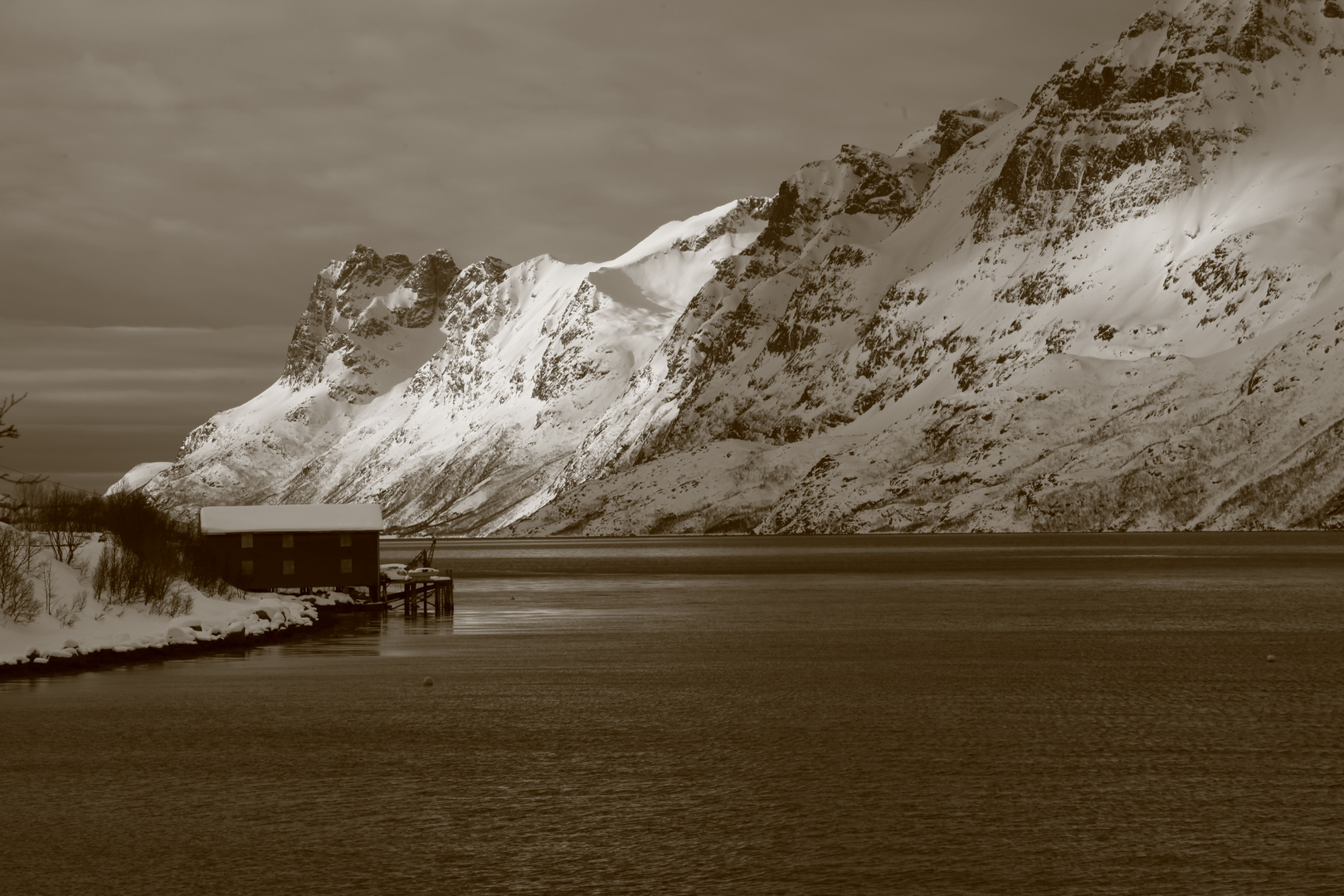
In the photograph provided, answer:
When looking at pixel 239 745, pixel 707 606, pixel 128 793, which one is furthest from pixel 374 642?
pixel 128 793

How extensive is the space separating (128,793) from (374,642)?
172ft

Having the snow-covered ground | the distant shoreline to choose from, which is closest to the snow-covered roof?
the snow-covered ground

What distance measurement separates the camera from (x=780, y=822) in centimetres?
3353

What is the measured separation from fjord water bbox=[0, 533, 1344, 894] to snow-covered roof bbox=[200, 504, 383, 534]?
133 ft

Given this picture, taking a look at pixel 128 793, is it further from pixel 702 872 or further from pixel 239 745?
pixel 702 872

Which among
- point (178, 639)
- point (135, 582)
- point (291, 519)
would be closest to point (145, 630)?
point (178, 639)

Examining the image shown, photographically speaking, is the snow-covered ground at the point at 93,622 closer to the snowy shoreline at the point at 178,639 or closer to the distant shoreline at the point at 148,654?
the snowy shoreline at the point at 178,639

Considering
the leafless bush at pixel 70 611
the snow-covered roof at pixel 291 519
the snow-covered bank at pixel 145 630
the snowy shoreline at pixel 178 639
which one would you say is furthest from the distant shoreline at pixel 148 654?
the snow-covered roof at pixel 291 519

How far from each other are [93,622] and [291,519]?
39571 mm

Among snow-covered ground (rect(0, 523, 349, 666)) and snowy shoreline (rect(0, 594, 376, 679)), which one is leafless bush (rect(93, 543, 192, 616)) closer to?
snow-covered ground (rect(0, 523, 349, 666))

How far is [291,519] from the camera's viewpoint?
124 metres

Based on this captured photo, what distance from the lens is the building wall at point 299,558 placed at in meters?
121

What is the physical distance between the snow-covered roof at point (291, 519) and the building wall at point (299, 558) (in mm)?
472

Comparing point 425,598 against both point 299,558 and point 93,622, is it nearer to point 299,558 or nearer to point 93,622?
point 299,558
